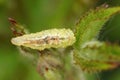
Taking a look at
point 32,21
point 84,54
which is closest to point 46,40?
point 84,54

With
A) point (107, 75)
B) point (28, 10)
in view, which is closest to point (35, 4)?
point (28, 10)

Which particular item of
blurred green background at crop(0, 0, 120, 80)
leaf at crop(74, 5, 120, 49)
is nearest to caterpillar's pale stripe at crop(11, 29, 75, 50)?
leaf at crop(74, 5, 120, 49)

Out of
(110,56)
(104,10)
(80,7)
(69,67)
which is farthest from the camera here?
(80,7)

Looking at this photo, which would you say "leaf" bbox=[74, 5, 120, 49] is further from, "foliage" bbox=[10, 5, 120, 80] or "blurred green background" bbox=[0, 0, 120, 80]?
"blurred green background" bbox=[0, 0, 120, 80]

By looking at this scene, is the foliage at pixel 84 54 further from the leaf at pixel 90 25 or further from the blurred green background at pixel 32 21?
the blurred green background at pixel 32 21

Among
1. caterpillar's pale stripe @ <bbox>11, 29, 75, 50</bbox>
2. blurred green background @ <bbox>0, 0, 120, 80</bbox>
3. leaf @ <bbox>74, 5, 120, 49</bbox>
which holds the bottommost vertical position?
caterpillar's pale stripe @ <bbox>11, 29, 75, 50</bbox>

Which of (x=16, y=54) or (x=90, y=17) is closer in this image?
(x=90, y=17)

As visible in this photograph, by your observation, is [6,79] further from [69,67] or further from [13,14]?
[69,67]
